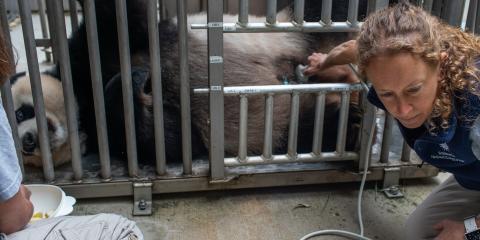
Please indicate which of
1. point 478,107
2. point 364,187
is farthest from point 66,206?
point 478,107

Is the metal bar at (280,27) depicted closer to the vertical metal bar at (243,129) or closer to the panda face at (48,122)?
the vertical metal bar at (243,129)

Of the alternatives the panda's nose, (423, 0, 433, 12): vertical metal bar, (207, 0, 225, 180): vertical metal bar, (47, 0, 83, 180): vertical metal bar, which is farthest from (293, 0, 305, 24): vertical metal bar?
the panda's nose

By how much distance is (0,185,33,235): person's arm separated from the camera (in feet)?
4.50

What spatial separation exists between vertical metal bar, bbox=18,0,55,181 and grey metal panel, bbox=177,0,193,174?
58 centimetres

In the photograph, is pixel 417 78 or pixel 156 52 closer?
pixel 417 78

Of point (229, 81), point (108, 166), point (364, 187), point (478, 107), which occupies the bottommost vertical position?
point (364, 187)

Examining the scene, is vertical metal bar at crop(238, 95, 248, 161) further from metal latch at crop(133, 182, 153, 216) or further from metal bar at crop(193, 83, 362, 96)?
metal latch at crop(133, 182, 153, 216)

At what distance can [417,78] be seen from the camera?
4.83ft

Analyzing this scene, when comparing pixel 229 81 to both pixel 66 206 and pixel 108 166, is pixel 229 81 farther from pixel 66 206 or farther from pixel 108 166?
pixel 66 206

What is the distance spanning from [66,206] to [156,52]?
74 cm

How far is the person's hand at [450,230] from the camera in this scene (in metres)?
1.77

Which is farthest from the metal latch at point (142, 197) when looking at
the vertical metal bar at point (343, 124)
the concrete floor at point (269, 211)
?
the vertical metal bar at point (343, 124)

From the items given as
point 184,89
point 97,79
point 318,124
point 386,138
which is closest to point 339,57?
point 318,124

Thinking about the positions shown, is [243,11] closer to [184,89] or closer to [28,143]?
[184,89]
